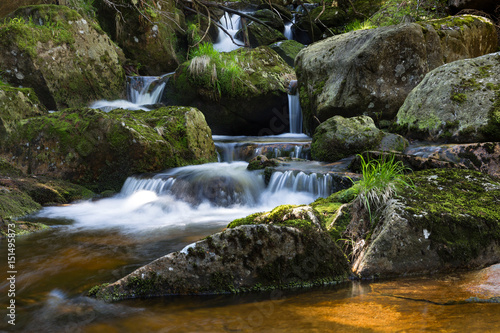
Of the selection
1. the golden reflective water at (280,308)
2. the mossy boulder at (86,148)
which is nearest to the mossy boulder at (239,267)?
the golden reflective water at (280,308)

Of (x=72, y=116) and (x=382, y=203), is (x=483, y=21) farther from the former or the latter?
(x=72, y=116)

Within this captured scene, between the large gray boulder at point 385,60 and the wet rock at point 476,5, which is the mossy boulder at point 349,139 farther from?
the wet rock at point 476,5

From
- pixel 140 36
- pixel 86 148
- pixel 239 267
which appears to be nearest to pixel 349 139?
pixel 86 148

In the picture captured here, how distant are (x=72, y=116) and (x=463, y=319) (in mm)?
7755

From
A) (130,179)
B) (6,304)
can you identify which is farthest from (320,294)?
(130,179)

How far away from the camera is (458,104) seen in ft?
23.4

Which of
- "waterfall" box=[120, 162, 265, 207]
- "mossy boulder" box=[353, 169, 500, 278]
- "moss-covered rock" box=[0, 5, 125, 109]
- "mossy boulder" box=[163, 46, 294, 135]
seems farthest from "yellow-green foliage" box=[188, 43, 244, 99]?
"mossy boulder" box=[353, 169, 500, 278]

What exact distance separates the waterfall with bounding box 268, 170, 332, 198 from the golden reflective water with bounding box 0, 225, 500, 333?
364 cm

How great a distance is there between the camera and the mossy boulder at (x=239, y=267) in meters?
2.49

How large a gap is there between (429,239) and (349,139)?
5011mm

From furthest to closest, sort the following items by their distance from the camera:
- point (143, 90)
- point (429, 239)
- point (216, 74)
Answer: point (143, 90)
point (216, 74)
point (429, 239)

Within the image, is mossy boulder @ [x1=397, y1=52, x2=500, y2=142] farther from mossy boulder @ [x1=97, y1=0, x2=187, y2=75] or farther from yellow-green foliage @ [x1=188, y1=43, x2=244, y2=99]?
mossy boulder @ [x1=97, y1=0, x2=187, y2=75]

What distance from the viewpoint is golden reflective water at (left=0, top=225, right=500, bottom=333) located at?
6.25ft

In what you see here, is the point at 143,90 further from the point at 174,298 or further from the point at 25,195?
the point at 174,298
